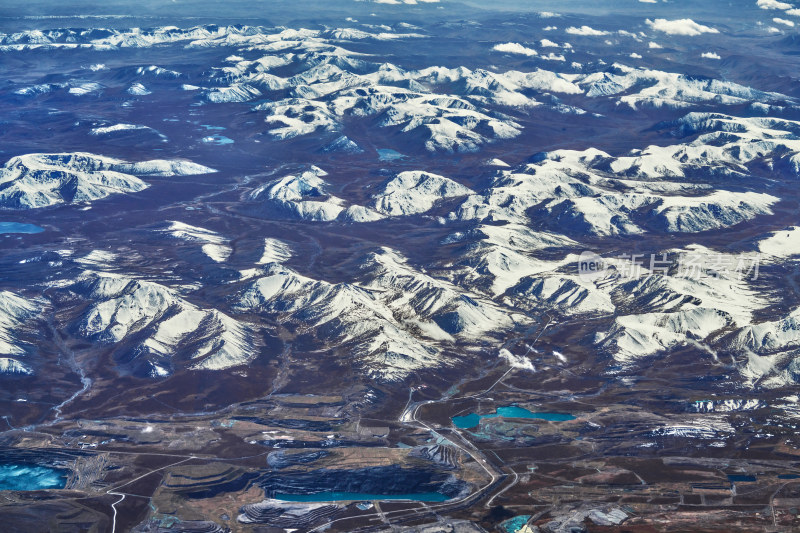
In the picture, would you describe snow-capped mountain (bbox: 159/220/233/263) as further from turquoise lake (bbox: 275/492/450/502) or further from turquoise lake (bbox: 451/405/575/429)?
turquoise lake (bbox: 275/492/450/502)

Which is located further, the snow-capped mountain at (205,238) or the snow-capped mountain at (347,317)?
the snow-capped mountain at (205,238)

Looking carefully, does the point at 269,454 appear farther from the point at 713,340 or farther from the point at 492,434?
the point at 713,340

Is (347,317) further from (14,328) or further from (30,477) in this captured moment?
(30,477)

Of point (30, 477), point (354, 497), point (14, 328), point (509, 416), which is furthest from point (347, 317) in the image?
point (30, 477)

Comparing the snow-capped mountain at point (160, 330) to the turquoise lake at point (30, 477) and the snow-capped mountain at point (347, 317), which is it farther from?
the turquoise lake at point (30, 477)

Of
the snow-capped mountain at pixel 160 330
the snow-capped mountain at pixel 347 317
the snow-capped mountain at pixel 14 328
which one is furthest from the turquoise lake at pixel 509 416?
the snow-capped mountain at pixel 14 328

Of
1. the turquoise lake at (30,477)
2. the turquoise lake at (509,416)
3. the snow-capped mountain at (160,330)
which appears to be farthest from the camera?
the snow-capped mountain at (160,330)

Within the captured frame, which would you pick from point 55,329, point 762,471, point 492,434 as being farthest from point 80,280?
point 762,471
